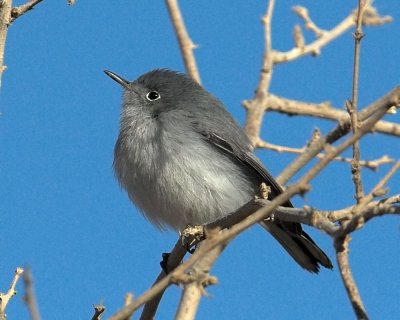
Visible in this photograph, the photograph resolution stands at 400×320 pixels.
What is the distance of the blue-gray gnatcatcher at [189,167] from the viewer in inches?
225

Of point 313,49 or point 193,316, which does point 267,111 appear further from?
point 193,316

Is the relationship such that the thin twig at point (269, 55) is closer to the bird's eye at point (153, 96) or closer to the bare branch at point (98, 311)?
the bird's eye at point (153, 96)

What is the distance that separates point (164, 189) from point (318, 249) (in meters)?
1.23

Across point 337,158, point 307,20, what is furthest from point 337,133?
point 307,20

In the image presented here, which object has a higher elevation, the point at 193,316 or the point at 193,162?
the point at 193,162

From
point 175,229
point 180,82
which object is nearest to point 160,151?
point 175,229

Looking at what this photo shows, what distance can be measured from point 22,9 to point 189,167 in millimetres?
2388

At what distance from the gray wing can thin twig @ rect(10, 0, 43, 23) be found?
92.2 inches

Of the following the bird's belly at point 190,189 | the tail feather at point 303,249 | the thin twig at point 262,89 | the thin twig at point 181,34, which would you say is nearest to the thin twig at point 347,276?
the tail feather at point 303,249

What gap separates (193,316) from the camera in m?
4.27

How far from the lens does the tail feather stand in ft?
18.4

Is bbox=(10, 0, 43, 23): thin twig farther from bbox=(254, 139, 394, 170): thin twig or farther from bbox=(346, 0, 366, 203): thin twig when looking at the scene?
bbox=(254, 139, 394, 170): thin twig

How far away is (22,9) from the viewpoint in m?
3.56

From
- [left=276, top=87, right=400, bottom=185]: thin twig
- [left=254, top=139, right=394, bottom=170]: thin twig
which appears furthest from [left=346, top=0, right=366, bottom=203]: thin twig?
[left=254, top=139, right=394, bottom=170]: thin twig
